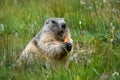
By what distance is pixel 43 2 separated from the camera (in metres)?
9.79

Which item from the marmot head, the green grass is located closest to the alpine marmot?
the marmot head

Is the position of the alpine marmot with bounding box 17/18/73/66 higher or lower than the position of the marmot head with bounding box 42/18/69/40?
lower

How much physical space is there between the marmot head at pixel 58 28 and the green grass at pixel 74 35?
261mm

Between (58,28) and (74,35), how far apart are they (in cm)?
106

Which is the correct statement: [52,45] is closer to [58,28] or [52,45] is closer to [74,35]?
[58,28]

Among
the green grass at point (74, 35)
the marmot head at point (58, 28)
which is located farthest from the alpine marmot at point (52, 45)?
the green grass at point (74, 35)

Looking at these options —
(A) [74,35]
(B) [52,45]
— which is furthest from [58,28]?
(A) [74,35]

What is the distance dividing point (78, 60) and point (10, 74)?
3.68 feet

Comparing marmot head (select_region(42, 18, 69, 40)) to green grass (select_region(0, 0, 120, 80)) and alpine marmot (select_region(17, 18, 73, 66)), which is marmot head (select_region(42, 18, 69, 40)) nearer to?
alpine marmot (select_region(17, 18, 73, 66))

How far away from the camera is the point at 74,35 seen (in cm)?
717

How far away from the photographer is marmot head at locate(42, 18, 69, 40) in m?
6.08

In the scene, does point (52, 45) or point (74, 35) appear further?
point (74, 35)

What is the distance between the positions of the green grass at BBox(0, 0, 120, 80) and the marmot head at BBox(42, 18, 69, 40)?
0.26 m

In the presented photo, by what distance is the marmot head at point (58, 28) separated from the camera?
6082mm
